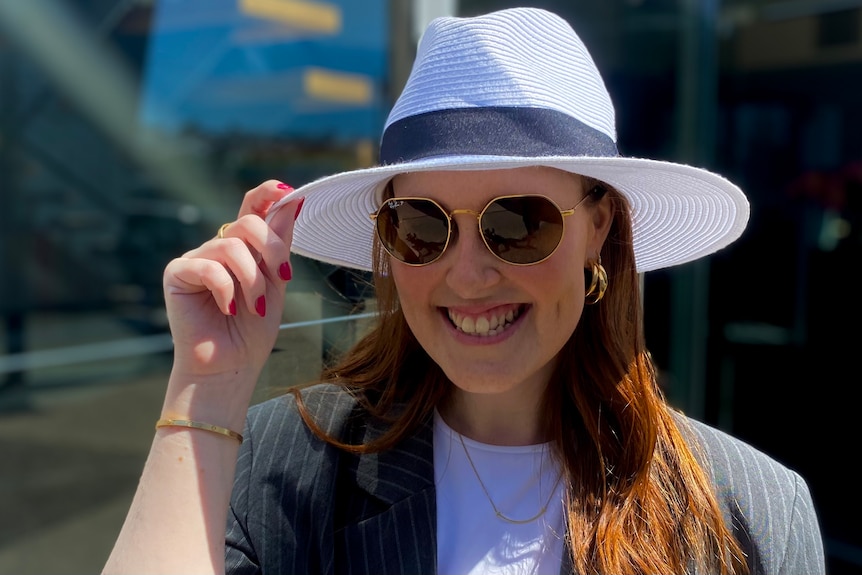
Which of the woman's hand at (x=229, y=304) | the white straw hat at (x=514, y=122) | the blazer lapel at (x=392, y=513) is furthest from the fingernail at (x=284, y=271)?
the blazer lapel at (x=392, y=513)

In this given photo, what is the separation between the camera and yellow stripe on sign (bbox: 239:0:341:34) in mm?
3582

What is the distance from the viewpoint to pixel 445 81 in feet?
4.01

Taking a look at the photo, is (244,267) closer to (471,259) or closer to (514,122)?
(471,259)

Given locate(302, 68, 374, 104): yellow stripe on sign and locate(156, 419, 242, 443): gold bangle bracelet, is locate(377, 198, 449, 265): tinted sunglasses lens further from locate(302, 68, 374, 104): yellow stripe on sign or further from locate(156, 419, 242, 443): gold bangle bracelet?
locate(302, 68, 374, 104): yellow stripe on sign

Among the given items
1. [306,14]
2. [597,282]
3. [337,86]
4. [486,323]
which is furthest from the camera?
[337,86]

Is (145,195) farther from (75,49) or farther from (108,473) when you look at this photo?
(108,473)

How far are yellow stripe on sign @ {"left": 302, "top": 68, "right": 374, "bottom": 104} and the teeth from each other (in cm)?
272

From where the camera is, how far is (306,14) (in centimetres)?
372

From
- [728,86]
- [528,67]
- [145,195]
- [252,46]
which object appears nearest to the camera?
[528,67]

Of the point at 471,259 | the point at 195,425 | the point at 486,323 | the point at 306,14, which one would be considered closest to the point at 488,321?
the point at 486,323

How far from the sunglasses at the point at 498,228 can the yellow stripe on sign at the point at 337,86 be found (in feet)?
8.81

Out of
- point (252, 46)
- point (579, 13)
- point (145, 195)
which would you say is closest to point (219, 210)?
point (145, 195)

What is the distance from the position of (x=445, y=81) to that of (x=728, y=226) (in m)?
0.59

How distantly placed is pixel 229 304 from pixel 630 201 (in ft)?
2.34
